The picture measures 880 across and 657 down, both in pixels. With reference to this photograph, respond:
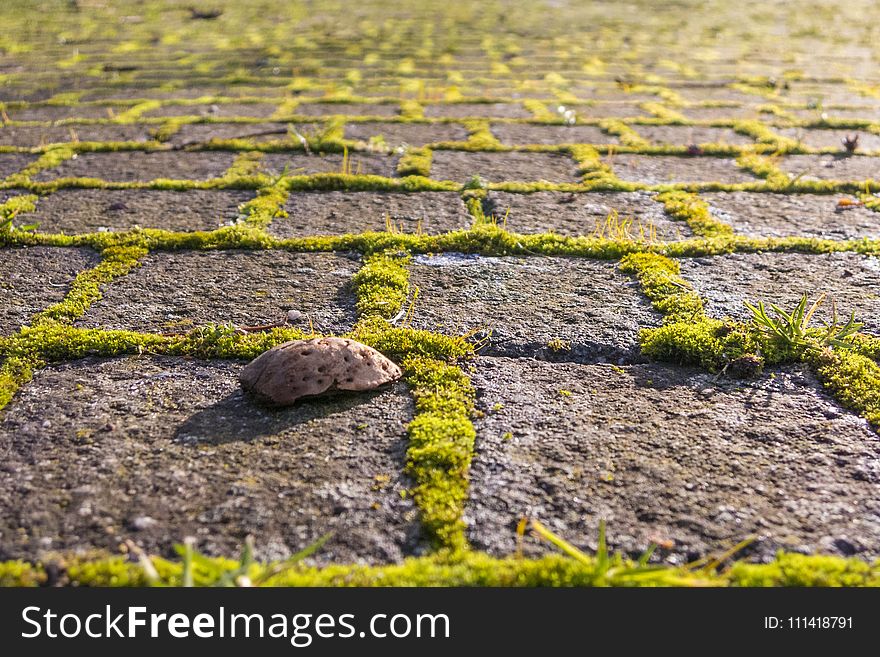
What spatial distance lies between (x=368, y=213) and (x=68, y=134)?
10.7ft

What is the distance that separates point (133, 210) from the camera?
4.19 metres

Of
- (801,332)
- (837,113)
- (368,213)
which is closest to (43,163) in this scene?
(368,213)

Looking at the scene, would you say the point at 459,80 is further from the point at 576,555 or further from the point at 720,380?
the point at 576,555

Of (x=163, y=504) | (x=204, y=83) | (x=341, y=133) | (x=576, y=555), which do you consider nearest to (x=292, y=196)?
(x=341, y=133)

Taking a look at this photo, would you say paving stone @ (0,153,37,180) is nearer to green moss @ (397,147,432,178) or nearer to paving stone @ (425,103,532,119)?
green moss @ (397,147,432,178)

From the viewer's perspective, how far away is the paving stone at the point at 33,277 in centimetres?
297

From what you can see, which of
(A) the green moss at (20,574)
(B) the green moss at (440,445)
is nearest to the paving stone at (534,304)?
(B) the green moss at (440,445)

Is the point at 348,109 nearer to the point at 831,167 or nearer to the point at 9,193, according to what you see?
the point at 9,193

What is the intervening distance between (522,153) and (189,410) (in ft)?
12.4

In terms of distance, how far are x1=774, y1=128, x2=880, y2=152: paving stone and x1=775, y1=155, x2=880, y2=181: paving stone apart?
0.97 ft

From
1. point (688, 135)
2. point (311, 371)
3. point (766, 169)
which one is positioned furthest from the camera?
point (688, 135)

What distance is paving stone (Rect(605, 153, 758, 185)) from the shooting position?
16.0 ft

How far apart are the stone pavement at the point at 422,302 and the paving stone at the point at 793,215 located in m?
0.02

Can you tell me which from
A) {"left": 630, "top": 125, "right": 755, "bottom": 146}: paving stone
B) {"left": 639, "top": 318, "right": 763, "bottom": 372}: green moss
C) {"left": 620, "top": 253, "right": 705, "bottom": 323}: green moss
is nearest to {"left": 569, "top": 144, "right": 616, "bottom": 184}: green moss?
{"left": 630, "top": 125, "right": 755, "bottom": 146}: paving stone
